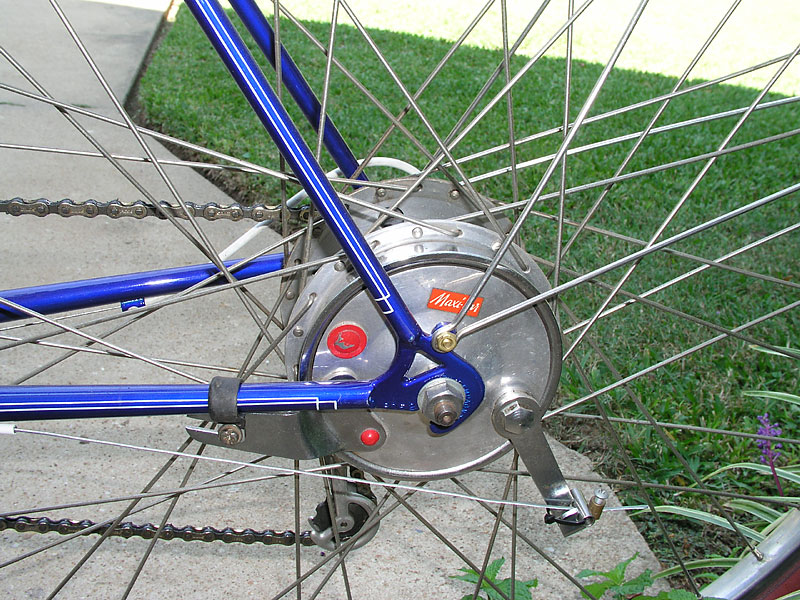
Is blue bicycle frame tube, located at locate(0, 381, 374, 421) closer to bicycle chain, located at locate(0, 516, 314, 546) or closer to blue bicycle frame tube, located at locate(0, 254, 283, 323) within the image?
blue bicycle frame tube, located at locate(0, 254, 283, 323)

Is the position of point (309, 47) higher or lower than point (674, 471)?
higher

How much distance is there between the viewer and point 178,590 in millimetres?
1840

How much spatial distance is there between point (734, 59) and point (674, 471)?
5.05m

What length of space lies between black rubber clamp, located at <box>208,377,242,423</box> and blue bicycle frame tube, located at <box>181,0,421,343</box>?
0.27 metres

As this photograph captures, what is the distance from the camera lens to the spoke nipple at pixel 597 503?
4.66 ft

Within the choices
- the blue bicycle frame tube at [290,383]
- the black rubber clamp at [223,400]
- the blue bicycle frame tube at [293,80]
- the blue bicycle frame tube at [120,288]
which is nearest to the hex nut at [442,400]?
the blue bicycle frame tube at [290,383]

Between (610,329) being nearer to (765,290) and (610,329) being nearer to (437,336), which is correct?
(765,290)

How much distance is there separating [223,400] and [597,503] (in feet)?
2.18

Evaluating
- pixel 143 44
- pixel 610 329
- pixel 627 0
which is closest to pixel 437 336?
pixel 610 329

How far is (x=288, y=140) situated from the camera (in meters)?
1.20

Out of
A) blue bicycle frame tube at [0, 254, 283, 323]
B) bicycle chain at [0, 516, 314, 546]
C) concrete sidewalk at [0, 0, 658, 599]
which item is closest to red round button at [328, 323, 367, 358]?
blue bicycle frame tube at [0, 254, 283, 323]

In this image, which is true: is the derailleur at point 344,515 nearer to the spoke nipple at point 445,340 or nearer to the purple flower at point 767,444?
the spoke nipple at point 445,340

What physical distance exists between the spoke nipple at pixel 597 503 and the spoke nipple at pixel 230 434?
612mm

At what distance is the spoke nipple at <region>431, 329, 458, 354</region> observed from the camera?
126 centimetres
